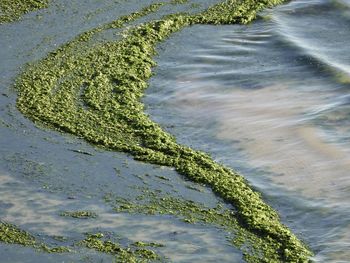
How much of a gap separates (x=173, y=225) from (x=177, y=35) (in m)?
3.07

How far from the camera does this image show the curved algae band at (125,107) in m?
5.28

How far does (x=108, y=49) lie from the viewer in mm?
7289

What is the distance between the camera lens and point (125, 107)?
638cm

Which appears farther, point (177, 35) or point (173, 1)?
point (173, 1)

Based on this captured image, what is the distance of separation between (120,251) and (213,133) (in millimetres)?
1719

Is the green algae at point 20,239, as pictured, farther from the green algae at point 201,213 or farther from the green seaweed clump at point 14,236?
the green algae at point 201,213

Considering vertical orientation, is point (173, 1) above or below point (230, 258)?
above

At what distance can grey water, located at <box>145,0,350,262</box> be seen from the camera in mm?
5480

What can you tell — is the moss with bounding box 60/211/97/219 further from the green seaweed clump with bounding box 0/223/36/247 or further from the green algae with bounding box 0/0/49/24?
the green algae with bounding box 0/0/49/24

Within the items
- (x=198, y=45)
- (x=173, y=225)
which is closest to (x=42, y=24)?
(x=198, y=45)

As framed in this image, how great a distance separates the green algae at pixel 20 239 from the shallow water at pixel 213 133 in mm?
59

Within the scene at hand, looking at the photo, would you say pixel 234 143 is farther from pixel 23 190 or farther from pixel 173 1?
pixel 173 1

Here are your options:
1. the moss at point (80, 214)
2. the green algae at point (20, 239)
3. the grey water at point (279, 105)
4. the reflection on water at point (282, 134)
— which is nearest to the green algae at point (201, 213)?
the moss at point (80, 214)

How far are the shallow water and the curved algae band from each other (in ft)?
0.33
